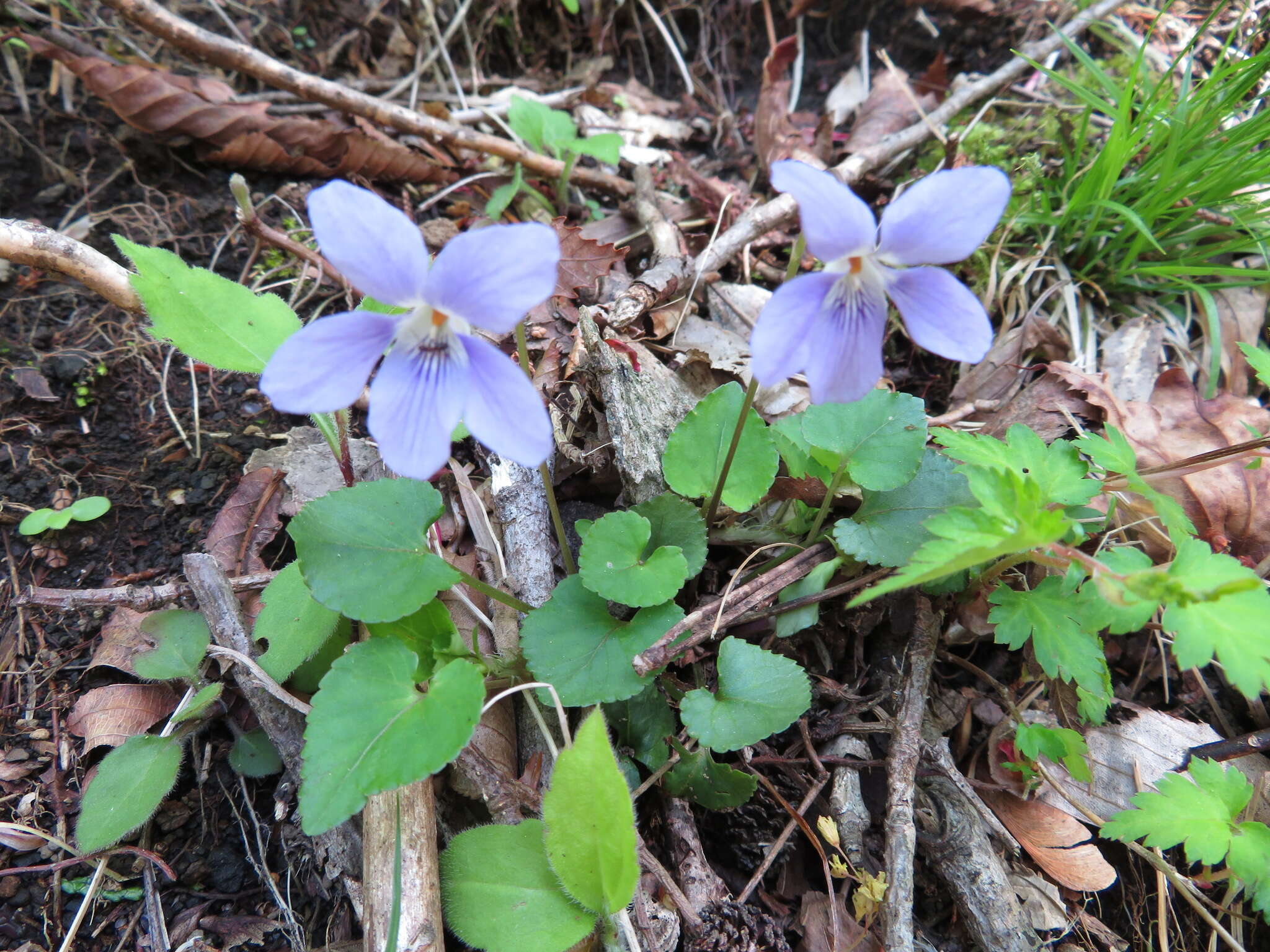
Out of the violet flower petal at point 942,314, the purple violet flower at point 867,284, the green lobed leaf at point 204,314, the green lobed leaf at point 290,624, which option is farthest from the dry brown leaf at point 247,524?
the violet flower petal at point 942,314

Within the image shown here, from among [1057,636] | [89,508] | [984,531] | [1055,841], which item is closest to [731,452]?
[984,531]

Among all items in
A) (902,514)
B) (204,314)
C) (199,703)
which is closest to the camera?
(199,703)

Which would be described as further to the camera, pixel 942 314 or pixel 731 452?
pixel 731 452

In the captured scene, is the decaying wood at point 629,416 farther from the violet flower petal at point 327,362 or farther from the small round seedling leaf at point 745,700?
the violet flower petal at point 327,362

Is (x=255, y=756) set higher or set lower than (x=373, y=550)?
lower

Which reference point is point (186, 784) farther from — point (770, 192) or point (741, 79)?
point (741, 79)

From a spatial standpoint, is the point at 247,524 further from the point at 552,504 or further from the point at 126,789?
the point at 552,504
